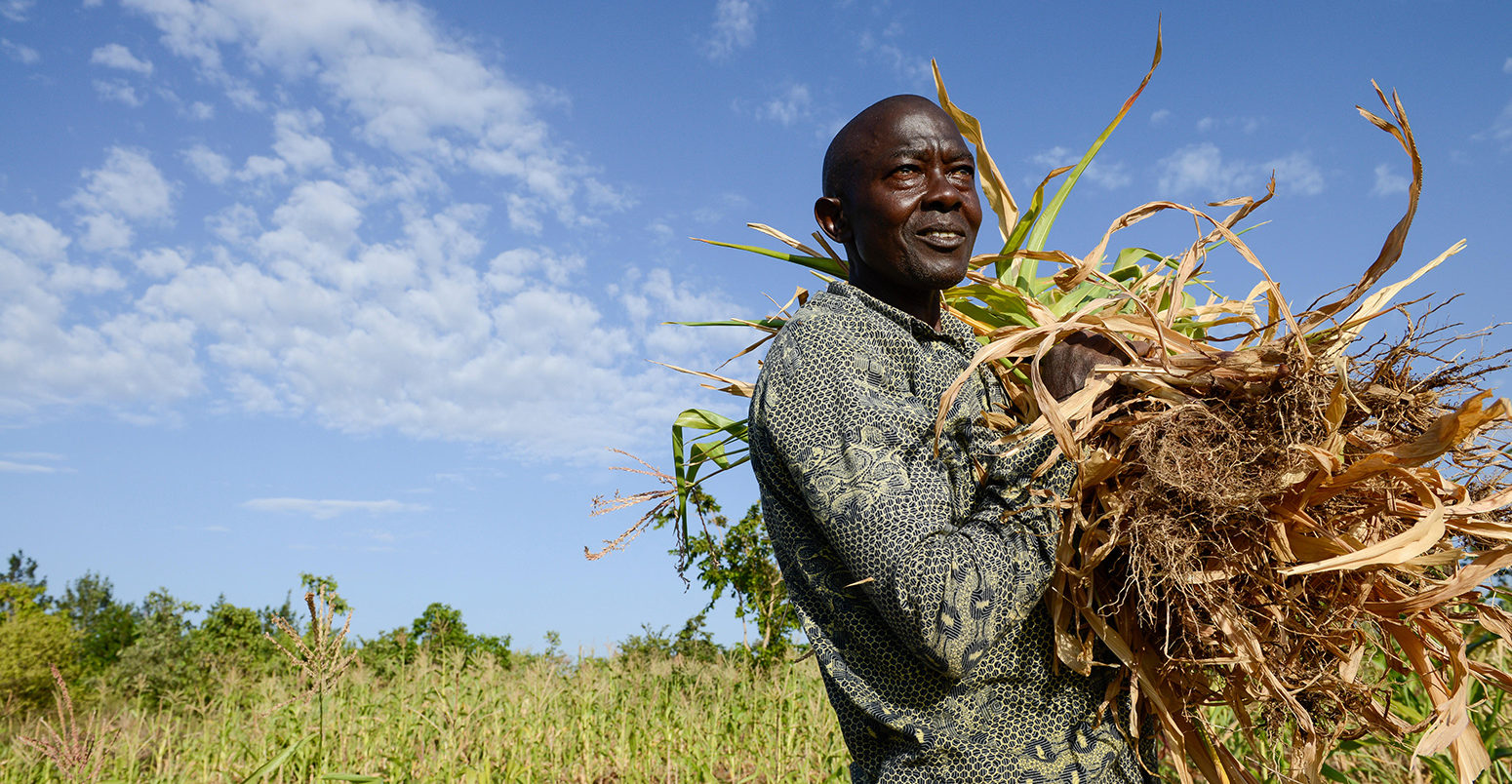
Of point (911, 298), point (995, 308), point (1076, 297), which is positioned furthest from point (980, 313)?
point (911, 298)

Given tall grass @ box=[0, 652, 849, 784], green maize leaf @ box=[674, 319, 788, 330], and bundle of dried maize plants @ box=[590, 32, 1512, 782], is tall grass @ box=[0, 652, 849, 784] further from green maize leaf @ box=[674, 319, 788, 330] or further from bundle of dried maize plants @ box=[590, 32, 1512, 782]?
bundle of dried maize plants @ box=[590, 32, 1512, 782]

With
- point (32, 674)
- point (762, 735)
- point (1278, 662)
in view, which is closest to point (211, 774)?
point (762, 735)

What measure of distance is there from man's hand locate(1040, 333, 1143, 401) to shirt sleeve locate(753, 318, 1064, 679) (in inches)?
6.0

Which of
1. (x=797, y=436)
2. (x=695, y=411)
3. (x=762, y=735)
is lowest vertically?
(x=762, y=735)

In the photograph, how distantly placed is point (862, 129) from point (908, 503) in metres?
0.88

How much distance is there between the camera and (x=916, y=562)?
137cm

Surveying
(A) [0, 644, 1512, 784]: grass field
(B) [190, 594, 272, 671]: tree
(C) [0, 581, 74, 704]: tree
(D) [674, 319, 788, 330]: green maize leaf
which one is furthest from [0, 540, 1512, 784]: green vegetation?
(C) [0, 581, 74, 704]: tree

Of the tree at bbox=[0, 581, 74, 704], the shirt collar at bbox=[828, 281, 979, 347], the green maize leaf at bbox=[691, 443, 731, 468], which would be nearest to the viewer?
the shirt collar at bbox=[828, 281, 979, 347]

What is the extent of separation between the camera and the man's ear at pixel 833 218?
77.9 inches

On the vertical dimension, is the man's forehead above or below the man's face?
above

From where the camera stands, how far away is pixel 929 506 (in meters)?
1.45

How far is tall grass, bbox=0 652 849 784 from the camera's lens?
143 inches

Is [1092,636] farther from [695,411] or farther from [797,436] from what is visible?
[695,411]

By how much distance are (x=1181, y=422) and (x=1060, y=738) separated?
0.58m
